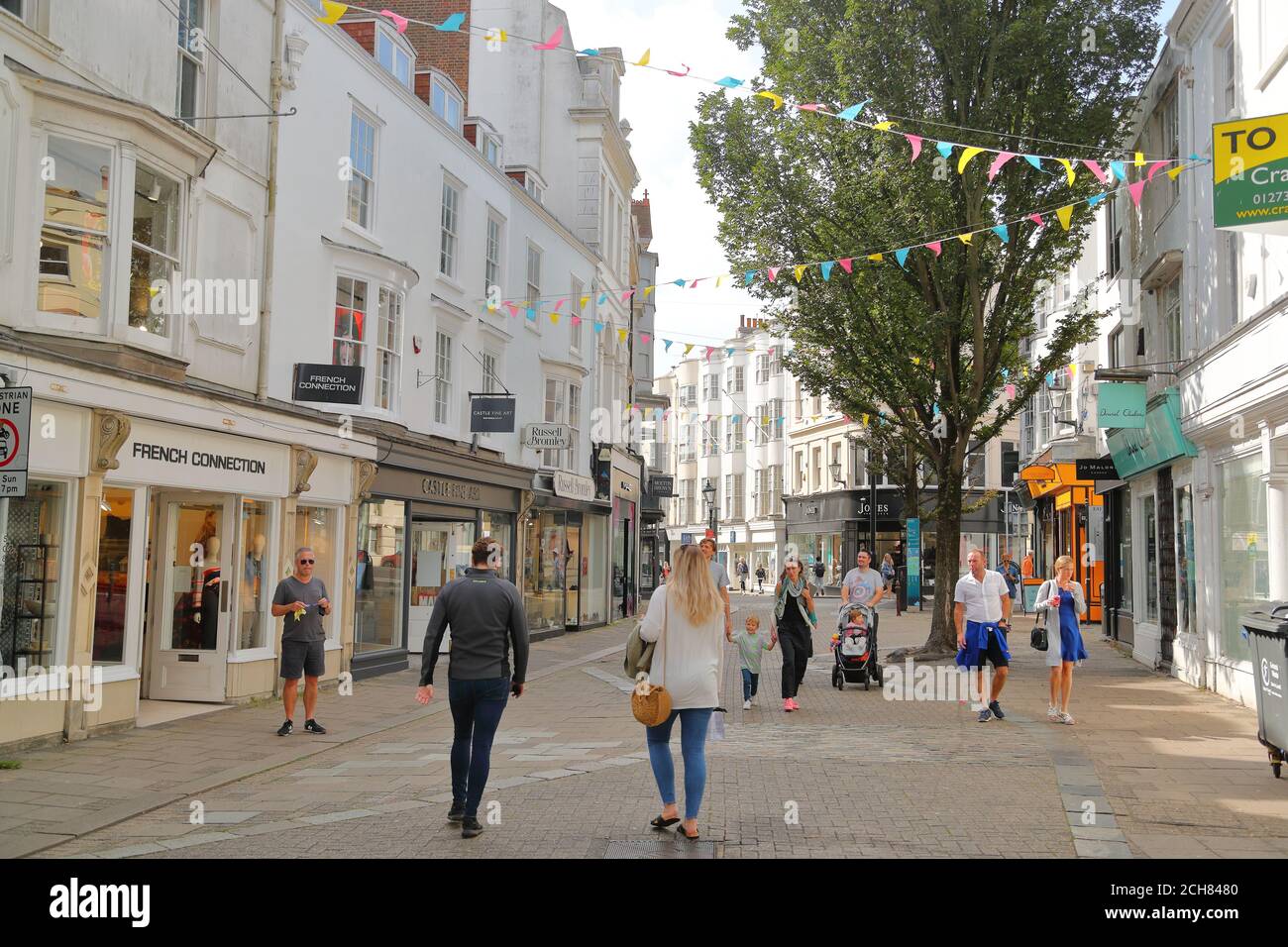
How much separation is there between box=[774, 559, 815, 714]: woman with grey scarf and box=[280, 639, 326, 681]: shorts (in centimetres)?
514

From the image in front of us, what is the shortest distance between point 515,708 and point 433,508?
22.1 feet

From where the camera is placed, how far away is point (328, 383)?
49.0 feet

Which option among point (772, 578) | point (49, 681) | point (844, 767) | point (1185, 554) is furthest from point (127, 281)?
point (772, 578)

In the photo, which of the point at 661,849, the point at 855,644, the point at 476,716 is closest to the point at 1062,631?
the point at 855,644

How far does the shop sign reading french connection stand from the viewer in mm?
11344

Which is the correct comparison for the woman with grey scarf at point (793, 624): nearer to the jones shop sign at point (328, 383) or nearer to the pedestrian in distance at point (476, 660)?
the jones shop sign at point (328, 383)

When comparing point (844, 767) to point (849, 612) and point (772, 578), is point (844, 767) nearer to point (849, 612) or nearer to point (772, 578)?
point (849, 612)

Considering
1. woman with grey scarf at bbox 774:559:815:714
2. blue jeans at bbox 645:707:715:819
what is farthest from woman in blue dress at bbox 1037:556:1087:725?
blue jeans at bbox 645:707:715:819

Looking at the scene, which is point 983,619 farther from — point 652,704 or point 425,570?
point 425,570

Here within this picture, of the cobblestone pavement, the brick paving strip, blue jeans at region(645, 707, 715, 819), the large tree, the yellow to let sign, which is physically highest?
the large tree

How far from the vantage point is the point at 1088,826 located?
727 centimetres

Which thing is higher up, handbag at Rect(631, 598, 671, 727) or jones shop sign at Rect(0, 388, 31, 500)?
jones shop sign at Rect(0, 388, 31, 500)

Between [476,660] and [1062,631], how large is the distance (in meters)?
7.29

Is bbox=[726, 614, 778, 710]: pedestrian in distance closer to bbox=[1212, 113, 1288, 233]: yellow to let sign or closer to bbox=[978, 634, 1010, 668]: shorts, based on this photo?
bbox=[978, 634, 1010, 668]: shorts
